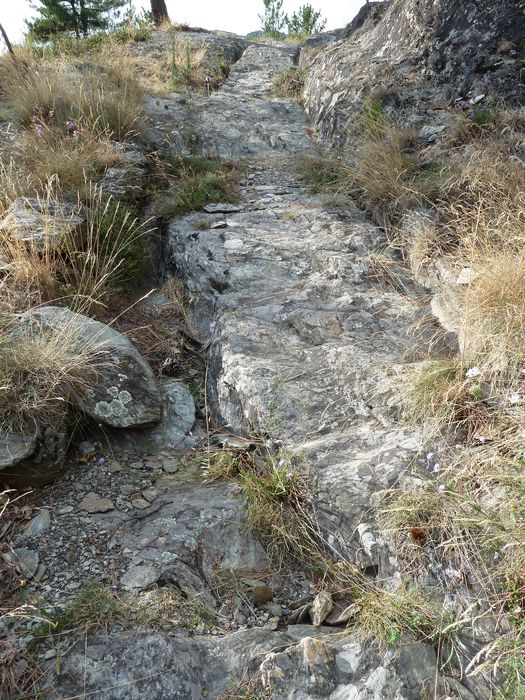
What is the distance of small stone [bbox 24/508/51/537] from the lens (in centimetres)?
243

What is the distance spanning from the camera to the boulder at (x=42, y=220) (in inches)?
148

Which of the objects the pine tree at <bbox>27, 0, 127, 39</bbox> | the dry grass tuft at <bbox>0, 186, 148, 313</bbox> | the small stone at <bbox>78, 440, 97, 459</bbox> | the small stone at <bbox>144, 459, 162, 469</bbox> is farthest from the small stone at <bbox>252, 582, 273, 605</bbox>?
the pine tree at <bbox>27, 0, 127, 39</bbox>

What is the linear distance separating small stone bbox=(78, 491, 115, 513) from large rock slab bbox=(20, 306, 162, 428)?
44 centimetres

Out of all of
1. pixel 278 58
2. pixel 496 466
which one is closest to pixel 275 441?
pixel 496 466

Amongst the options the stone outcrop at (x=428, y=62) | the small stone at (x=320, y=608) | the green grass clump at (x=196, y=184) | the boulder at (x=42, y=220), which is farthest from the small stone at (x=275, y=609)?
the stone outcrop at (x=428, y=62)

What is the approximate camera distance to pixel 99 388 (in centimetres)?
302

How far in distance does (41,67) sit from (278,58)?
5209 mm

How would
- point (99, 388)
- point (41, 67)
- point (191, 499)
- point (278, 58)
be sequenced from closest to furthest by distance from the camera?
point (191, 499) → point (99, 388) → point (41, 67) → point (278, 58)

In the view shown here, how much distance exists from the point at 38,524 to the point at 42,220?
242 cm

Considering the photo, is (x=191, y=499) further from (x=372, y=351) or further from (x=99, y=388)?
(x=372, y=351)

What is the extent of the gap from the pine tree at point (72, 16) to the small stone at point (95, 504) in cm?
1379

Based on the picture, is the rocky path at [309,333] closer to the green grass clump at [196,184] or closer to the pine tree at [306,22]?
the green grass clump at [196,184]

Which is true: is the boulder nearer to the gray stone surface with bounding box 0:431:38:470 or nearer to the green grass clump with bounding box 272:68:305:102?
the gray stone surface with bounding box 0:431:38:470

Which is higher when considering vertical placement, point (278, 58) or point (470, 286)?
point (278, 58)
